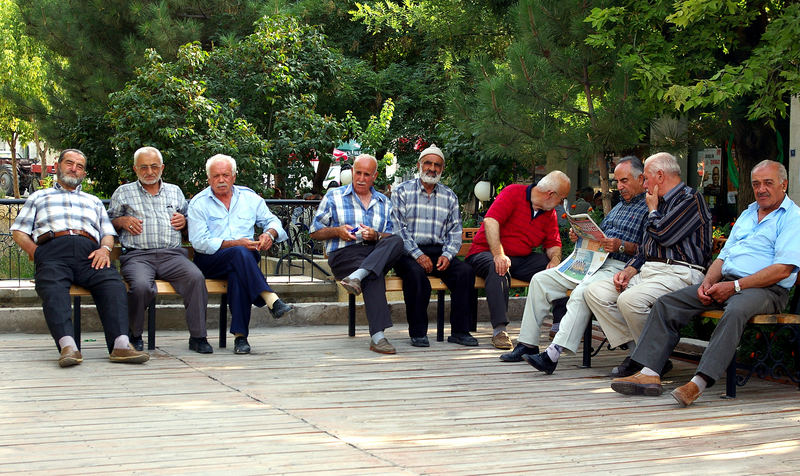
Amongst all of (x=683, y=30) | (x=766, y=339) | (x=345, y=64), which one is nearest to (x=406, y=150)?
(x=345, y=64)

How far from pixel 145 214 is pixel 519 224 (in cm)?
273

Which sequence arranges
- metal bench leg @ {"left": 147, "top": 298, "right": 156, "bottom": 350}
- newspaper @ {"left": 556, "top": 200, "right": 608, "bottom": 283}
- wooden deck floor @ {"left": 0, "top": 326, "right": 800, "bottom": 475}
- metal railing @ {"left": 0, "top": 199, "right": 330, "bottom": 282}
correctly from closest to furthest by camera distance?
wooden deck floor @ {"left": 0, "top": 326, "right": 800, "bottom": 475}
newspaper @ {"left": 556, "top": 200, "right": 608, "bottom": 283}
metal bench leg @ {"left": 147, "top": 298, "right": 156, "bottom": 350}
metal railing @ {"left": 0, "top": 199, "right": 330, "bottom": 282}

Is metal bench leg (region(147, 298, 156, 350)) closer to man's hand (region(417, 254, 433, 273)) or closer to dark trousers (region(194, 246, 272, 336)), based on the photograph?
dark trousers (region(194, 246, 272, 336))

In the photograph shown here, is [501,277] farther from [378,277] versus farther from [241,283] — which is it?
[241,283]

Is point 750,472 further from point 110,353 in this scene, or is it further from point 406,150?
point 406,150

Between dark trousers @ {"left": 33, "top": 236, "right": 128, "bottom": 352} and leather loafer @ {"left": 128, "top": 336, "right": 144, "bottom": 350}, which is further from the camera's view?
leather loafer @ {"left": 128, "top": 336, "right": 144, "bottom": 350}

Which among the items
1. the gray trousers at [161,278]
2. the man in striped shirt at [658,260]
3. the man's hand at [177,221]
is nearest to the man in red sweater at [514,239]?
the man in striped shirt at [658,260]

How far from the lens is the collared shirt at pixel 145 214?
6.80m

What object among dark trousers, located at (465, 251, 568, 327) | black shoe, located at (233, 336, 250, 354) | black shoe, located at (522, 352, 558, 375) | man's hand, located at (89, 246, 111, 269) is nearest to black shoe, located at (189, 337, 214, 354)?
black shoe, located at (233, 336, 250, 354)

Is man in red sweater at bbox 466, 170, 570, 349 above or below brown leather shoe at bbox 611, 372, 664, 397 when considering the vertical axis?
above

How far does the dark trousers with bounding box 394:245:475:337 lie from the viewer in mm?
6992

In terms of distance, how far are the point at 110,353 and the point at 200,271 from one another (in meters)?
0.87

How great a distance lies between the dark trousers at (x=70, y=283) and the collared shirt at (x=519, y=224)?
264 centimetres

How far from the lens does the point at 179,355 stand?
654cm
